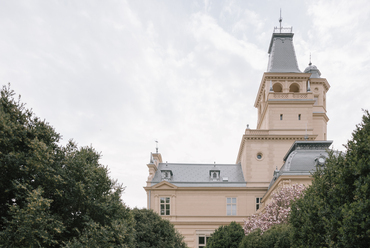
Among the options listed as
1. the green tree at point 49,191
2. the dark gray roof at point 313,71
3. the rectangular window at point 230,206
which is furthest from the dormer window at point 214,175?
the green tree at point 49,191

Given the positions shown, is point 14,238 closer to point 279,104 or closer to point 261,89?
point 279,104

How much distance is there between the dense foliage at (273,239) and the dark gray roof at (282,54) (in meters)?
31.2

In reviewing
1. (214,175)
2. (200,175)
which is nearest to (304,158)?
(214,175)

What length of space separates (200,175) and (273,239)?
2734 cm

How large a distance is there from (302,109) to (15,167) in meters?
40.9

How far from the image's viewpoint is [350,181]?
1591 cm

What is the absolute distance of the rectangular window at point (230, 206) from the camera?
52.1 m

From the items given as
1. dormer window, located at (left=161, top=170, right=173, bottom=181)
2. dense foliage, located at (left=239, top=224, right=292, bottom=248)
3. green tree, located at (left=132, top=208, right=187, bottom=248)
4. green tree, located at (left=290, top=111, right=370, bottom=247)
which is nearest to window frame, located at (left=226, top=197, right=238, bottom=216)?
dormer window, located at (left=161, top=170, right=173, bottom=181)

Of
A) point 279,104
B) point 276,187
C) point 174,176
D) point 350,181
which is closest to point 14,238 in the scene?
point 350,181

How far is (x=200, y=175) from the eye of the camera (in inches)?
2163

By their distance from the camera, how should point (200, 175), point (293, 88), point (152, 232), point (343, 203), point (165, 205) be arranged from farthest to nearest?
point (293, 88)
point (200, 175)
point (165, 205)
point (152, 232)
point (343, 203)

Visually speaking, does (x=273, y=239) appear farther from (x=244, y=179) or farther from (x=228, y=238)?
(x=244, y=179)

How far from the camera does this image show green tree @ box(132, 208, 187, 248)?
35438 mm

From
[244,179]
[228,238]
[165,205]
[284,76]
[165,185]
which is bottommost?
[228,238]
